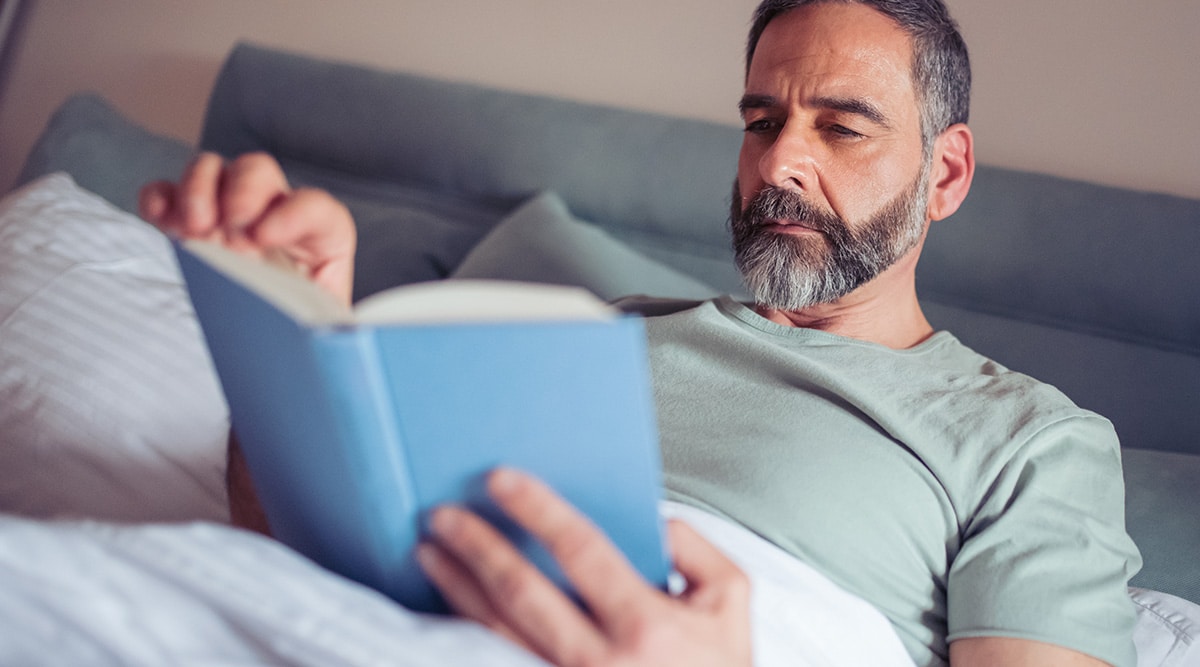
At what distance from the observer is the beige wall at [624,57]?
1.38 metres

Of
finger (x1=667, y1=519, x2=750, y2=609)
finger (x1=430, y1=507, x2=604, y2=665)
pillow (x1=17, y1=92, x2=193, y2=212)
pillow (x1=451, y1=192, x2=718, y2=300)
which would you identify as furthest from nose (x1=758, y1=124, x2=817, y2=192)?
pillow (x1=17, y1=92, x2=193, y2=212)

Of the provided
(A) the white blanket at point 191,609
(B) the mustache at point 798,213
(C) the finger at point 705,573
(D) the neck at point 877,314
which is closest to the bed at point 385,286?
(A) the white blanket at point 191,609

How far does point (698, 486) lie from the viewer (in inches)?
35.1

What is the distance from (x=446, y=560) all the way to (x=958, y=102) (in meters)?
0.94

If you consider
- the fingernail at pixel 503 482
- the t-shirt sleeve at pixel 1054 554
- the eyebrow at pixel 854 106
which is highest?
the eyebrow at pixel 854 106

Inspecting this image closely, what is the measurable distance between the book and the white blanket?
0.15 ft

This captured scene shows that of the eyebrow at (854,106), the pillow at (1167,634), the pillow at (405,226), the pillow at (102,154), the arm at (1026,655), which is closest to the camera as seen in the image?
the arm at (1026,655)

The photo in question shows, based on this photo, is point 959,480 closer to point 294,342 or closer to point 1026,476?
point 1026,476

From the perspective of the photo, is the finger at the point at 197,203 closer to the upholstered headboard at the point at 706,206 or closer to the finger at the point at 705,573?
the finger at the point at 705,573

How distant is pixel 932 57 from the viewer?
3.65 ft

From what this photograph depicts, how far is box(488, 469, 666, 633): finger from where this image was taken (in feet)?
1.58

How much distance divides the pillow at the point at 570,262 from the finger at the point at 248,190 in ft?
2.56

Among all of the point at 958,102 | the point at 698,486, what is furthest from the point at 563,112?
the point at 698,486

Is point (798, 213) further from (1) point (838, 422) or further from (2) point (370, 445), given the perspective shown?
(2) point (370, 445)
